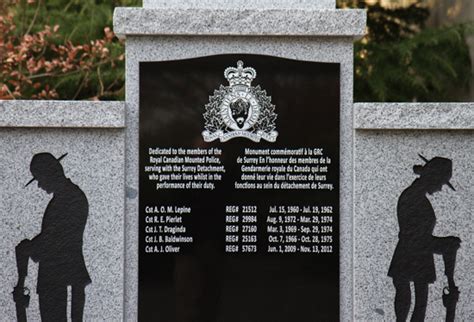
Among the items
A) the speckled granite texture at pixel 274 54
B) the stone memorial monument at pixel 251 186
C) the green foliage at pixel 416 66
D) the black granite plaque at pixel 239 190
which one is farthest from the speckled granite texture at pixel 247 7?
the green foliage at pixel 416 66

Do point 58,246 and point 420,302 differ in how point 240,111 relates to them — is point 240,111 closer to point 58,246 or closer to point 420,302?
point 58,246

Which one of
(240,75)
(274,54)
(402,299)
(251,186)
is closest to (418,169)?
(402,299)

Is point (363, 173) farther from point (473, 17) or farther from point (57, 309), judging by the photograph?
point (473, 17)

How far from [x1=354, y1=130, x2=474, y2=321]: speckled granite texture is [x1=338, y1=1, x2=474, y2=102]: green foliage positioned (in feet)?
8.46

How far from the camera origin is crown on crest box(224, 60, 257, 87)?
4.33 meters

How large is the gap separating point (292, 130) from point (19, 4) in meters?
4.74

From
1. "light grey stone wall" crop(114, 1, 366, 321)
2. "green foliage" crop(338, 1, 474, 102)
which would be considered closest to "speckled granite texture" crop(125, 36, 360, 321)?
"light grey stone wall" crop(114, 1, 366, 321)

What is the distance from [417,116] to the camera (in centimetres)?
423

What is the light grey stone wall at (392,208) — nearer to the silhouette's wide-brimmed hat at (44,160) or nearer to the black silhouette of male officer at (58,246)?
the black silhouette of male officer at (58,246)

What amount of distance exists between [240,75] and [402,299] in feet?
6.26

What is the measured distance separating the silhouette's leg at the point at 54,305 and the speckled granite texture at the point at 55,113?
113cm

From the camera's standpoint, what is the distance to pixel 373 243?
430cm

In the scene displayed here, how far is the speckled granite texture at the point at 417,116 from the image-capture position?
4223 millimetres

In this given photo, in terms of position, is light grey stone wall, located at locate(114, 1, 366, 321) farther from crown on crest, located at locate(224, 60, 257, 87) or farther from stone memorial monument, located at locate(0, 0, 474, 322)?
crown on crest, located at locate(224, 60, 257, 87)
